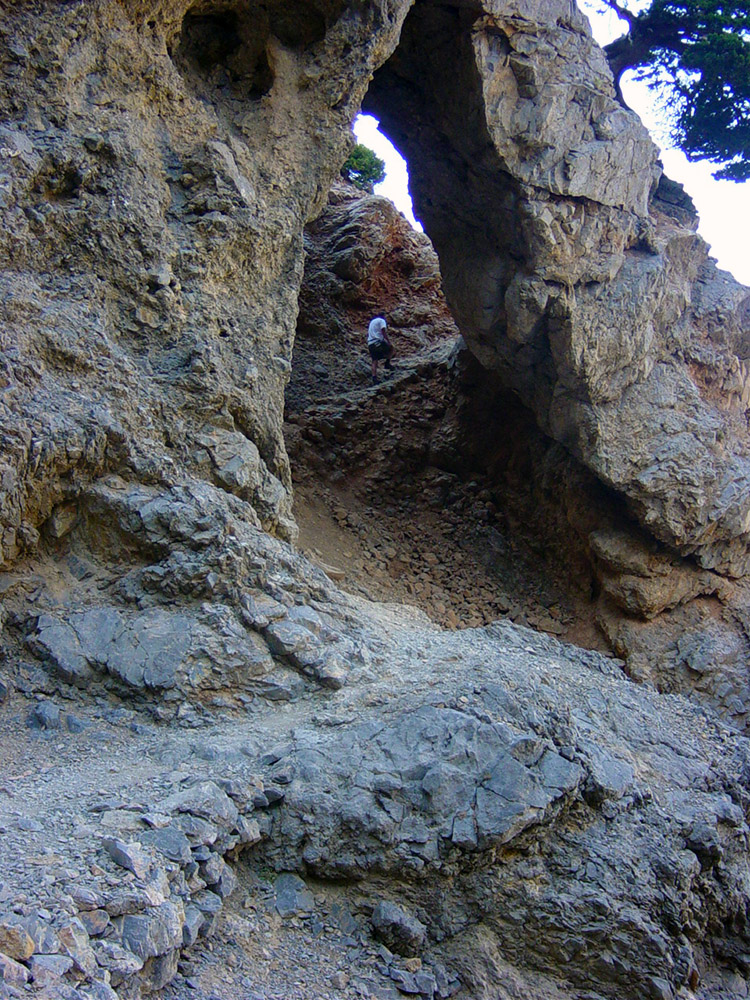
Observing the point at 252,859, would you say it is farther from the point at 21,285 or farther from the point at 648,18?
the point at 648,18

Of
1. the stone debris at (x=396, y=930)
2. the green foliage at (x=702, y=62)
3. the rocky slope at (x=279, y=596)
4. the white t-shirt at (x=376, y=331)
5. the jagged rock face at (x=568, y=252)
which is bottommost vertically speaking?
the stone debris at (x=396, y=930)

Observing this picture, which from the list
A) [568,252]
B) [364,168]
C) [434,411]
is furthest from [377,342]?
[364,168]

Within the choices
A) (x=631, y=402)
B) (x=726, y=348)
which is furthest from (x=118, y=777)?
(x=726, y=348)

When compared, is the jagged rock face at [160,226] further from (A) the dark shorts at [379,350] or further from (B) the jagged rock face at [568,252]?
(A) the dark shorts at [379,350]

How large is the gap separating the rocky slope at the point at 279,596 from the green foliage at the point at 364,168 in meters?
6.83

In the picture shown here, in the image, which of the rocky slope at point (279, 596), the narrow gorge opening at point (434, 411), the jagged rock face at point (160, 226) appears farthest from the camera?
the narrow gorge opening at point (434, 411)

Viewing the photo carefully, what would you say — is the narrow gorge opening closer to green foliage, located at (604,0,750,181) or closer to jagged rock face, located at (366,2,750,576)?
jagged rock face, located at (366,2,750,576)

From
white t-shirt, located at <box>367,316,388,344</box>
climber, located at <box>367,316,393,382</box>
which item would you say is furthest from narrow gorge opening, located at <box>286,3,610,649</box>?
white t-shirt, located at <box>367,316,388,344</box>

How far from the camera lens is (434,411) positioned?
11.1 meters

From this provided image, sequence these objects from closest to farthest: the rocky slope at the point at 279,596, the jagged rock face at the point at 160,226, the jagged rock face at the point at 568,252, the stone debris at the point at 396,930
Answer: the rocky slope at the point at 279,596 → the stone debris at the point at 396,930 → the jagged rock face at the point at 160,226 → the jagged rock face at the point at 568,252

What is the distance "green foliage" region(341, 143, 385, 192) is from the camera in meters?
15.6

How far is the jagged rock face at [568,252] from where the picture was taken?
27.2ft

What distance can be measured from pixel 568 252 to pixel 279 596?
4921 mm

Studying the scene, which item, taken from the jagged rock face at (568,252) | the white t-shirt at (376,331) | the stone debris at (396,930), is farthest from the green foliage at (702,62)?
the stone debris at (396,930)
